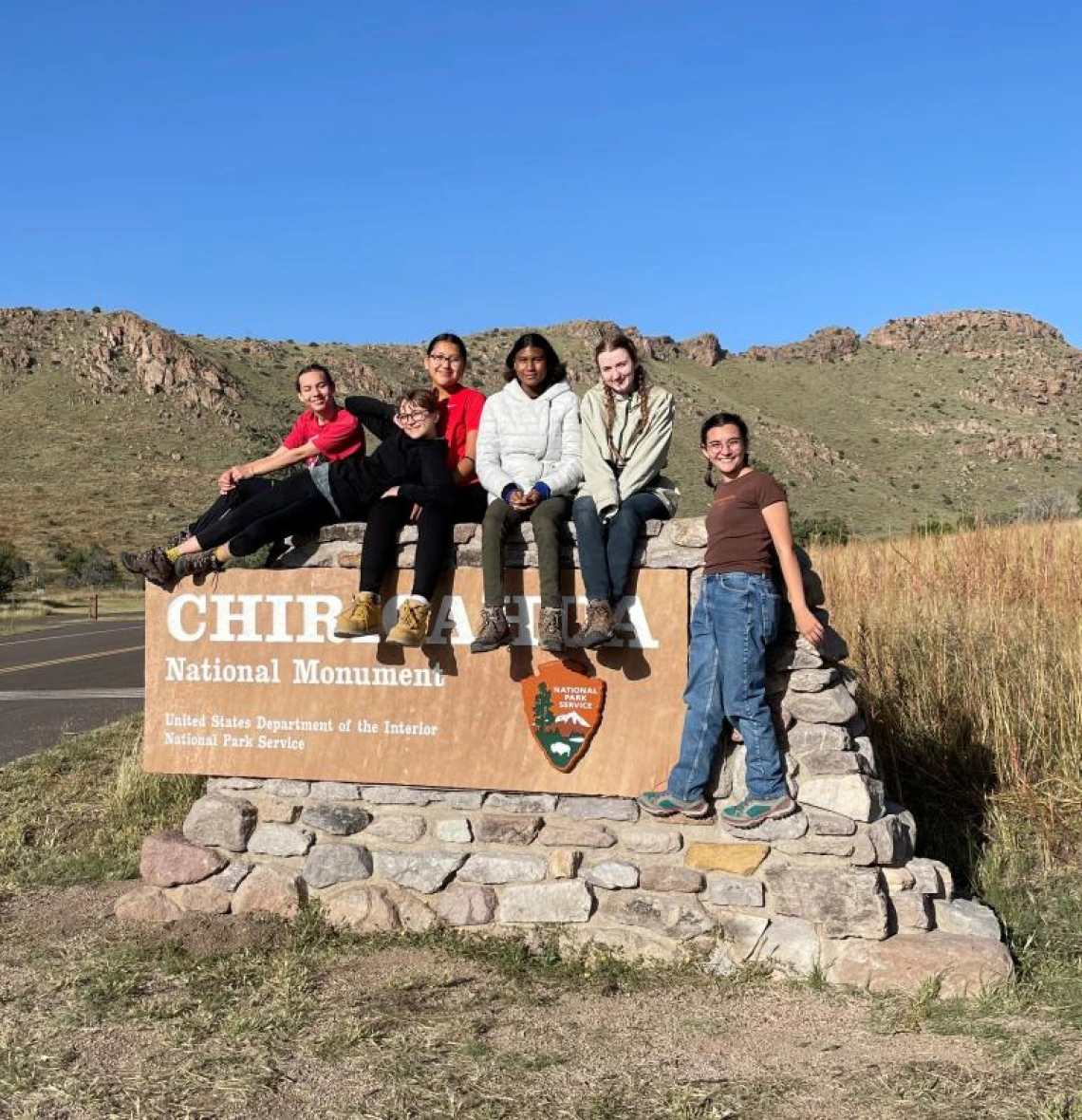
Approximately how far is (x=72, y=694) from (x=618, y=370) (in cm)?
1027

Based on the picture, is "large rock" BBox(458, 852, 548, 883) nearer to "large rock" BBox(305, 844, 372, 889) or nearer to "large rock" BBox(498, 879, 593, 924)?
"large rock" BBox(498, 879, 593, 924)

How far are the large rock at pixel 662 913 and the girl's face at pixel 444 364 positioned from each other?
8.87 ft

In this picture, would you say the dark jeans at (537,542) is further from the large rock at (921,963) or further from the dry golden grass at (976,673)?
the dry golden grass at (976,673)

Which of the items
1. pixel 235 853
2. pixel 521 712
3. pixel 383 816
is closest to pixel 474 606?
pixel 521 712

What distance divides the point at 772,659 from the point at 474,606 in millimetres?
1398

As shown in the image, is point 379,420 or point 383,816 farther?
point 379,420

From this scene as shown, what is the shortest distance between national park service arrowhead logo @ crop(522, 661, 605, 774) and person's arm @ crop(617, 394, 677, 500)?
87 cm

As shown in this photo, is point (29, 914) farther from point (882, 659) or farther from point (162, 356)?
point (162, 356)

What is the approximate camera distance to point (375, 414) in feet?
17.3

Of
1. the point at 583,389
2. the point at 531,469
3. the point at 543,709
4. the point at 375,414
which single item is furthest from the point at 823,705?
the point at 583,389

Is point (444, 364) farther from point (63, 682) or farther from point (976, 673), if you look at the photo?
point (63, 682)

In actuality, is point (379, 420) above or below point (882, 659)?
above

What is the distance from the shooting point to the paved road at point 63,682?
1011 centimetres

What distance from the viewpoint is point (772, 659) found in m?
4.43
